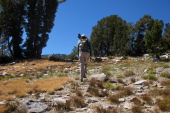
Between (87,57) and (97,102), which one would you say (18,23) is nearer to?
(87,57)

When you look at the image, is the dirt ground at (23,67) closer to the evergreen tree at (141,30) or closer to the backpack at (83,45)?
the backpack at (83,45)

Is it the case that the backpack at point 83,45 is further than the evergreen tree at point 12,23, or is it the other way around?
the evergreen tree at point 12,23

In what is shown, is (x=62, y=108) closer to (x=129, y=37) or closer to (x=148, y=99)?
(x=148, y=99)

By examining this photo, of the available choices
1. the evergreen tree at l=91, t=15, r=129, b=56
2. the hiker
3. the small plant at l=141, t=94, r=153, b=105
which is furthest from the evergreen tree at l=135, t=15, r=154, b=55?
the small plant at l=141, t=94, r=153, b=105

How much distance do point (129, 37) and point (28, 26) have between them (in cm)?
2292

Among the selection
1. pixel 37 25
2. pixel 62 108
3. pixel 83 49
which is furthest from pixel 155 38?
pixel 37 25

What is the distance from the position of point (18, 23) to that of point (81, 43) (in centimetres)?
3100

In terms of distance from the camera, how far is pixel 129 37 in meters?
39.6

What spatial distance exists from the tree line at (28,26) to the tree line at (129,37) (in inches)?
608

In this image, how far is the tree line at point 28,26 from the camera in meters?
35.3

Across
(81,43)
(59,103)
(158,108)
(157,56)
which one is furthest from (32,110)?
(157,56)

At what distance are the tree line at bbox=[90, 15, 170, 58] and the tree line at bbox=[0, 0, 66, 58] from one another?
1545cm

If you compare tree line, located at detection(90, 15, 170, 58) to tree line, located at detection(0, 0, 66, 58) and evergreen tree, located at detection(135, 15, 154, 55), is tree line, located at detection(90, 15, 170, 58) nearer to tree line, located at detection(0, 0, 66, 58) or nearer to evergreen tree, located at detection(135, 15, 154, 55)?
evergreen tree, located at detection(135, 15, 154, 55)

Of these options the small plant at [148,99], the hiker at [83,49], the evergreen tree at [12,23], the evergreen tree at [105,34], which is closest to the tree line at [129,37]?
the evergreen tree at [105,34]
